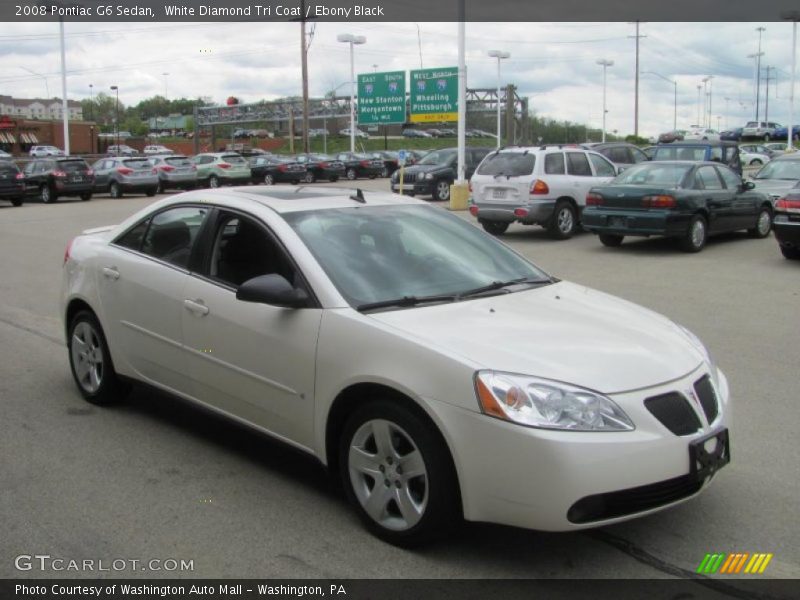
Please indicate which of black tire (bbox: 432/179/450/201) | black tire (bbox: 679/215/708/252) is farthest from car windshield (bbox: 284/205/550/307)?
black tire (bbox: 432/179/450/201)

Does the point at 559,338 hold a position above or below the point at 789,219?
below

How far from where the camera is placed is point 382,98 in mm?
44125

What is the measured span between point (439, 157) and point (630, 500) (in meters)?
25.0

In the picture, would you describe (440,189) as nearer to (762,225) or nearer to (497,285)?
(762,225)

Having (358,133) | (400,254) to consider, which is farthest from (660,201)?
(358,133)

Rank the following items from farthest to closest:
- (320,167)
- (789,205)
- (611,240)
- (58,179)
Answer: (320,167) → (58,179) → (611,240) → (789,205)

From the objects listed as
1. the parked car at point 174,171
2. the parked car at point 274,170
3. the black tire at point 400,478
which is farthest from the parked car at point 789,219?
the parked car at point 274,170

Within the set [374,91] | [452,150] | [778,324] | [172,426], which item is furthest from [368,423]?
[374,91]

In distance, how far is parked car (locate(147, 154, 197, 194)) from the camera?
113 feet

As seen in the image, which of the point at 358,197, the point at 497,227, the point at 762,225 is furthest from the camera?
the point at 497,227

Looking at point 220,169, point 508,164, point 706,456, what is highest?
point 220,169

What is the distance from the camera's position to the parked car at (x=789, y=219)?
500 inches

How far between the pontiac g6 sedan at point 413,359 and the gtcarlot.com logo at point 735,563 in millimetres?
334

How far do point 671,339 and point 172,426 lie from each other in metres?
3.29
